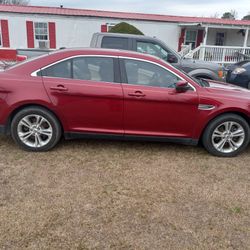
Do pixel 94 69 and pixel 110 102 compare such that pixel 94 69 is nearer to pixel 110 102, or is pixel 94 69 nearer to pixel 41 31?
pixel 110 102

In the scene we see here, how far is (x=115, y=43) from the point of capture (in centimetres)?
→ 739

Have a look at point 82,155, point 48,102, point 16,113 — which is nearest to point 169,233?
point 82,155

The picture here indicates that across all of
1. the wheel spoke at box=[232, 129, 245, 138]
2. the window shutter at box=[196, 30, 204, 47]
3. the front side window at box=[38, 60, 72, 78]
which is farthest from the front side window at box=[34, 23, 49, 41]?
the wheel spoke at box=[232, 129, 245, 138]

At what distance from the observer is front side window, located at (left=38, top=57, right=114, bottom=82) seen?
4020mm

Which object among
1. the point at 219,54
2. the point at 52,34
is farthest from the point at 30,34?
Answer: the point at 219,54

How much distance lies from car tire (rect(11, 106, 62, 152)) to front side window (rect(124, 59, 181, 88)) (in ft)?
4.41

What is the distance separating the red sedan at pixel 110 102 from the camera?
156 inches

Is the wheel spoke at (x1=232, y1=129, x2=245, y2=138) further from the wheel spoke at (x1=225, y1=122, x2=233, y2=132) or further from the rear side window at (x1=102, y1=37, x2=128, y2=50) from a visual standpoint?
the rear side window at (x1=102, y1=37, x2=128, y2=50)

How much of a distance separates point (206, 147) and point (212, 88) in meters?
0.93

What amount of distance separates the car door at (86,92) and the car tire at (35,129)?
19 cm

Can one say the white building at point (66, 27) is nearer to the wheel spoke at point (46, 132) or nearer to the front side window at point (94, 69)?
the front side window at point (94, 69)

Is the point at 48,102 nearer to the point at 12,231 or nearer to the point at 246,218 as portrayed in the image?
the point at 12,231

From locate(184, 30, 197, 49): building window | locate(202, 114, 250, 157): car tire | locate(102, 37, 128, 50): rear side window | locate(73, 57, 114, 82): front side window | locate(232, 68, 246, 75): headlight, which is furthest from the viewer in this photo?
locate(184, 30, 197, 49): building window

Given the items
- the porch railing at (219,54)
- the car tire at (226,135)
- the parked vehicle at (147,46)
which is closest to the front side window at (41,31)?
the porch railing at (219,54)
